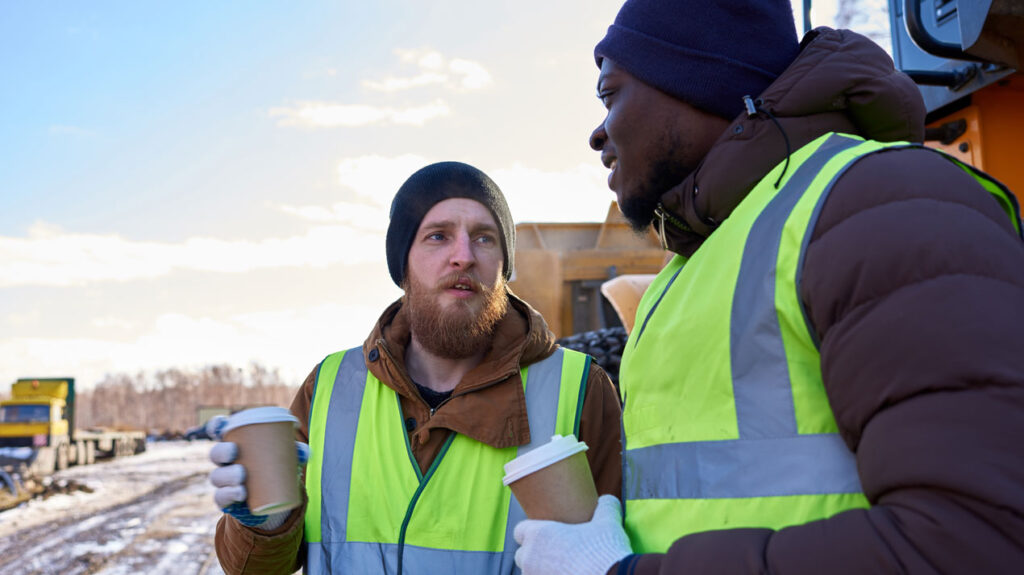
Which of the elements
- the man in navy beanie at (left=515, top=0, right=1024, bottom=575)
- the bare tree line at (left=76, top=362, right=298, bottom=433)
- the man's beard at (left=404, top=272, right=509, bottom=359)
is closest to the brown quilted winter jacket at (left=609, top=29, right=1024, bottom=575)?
the man in navy beanie at (left=515, top=0, right=1024, bottom=575)

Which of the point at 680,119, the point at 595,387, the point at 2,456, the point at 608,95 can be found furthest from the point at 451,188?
the point at 2,456

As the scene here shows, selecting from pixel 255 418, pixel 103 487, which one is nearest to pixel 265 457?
pixel 255 418

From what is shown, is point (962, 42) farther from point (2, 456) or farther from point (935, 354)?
point (2, 456)

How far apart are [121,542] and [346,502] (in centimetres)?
816

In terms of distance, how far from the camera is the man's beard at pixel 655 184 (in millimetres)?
1646

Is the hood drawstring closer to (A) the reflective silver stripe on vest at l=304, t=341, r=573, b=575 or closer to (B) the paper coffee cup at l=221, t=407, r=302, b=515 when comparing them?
(B) the paper coffee cup at l=221, t=407, r=302, b=515

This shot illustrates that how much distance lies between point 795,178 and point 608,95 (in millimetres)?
650

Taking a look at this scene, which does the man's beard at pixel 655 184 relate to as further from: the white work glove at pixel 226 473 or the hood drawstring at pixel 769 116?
the white work glove at pixel 226 473

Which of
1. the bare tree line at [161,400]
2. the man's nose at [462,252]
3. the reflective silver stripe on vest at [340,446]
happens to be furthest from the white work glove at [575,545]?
the bare tree line at [161,400]

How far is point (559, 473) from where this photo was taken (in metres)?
1.54

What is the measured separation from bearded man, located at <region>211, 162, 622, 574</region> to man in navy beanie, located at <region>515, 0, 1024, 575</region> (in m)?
0.98

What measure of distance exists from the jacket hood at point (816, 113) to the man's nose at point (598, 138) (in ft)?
1.46

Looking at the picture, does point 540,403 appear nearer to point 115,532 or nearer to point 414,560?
point 414,560

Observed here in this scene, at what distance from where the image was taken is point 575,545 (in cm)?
135
